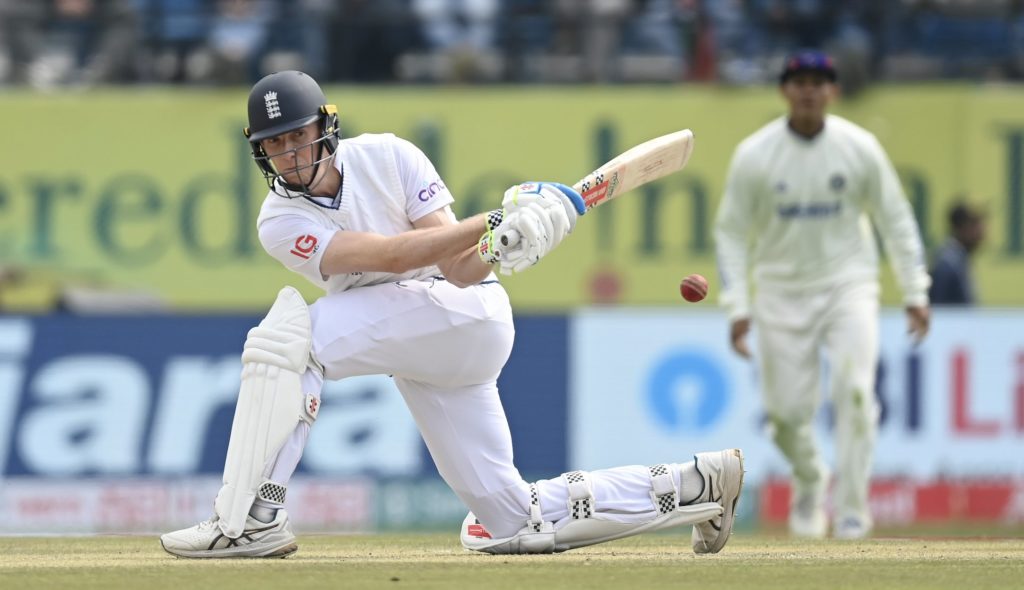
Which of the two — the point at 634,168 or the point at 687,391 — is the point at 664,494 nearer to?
the point at 634,168

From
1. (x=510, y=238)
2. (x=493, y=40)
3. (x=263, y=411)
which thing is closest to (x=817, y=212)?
(x=510, y=238)

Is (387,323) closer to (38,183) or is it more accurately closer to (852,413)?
(852,413)

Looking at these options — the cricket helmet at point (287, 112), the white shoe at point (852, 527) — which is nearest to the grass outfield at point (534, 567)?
the cricket helmet at point (287, 112)

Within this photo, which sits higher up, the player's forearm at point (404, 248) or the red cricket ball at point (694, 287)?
the player's forearm at point (404, 248)

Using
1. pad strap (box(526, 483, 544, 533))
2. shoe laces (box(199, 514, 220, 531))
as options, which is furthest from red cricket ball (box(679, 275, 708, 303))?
shoe laces (box(199, 514, 220, 531))

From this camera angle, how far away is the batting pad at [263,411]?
5.67 metres

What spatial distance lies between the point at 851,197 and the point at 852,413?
3.45 feet

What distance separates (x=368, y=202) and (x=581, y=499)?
1178 millimetres

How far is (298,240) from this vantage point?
590cm

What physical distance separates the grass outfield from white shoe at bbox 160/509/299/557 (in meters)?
0.04

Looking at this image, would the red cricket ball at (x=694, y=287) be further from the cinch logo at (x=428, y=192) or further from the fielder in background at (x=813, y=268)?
the fielder in background at (x=813, y=268)

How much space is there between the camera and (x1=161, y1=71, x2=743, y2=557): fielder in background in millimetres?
5699

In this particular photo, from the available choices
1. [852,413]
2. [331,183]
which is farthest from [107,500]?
[331,183]

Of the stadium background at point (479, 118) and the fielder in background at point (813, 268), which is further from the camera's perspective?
the stadium background at point (479, 118)
